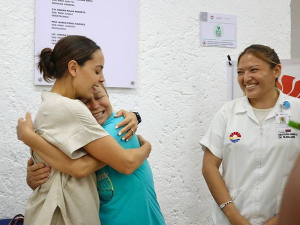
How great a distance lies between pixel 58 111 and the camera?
1367 mm

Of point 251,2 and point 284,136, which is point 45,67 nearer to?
point 284,136

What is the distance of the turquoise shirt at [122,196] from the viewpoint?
143 cm

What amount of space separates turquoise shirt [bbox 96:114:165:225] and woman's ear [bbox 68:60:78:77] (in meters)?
0.24

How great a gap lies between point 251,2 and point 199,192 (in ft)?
4.45

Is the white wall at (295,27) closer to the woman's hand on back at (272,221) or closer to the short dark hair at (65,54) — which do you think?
the woman's hand on back at (272,221)

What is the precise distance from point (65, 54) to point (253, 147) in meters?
1.05

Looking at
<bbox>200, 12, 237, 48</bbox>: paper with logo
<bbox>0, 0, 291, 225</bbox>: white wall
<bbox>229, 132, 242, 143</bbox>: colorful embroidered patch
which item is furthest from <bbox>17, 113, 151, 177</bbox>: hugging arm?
<bbox>200, 12, 237, 48</bbox>: paper with logo

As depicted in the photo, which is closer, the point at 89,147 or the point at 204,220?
the point at 89,147

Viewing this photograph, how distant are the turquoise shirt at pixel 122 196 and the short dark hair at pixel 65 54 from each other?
0.91ft

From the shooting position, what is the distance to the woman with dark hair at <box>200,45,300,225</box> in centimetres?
193

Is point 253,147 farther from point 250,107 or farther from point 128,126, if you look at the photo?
point 128,126

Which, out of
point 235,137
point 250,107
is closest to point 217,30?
point 250,107

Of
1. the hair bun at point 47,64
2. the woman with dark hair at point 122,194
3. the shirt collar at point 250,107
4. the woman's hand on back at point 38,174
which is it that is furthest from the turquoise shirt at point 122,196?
the shirt collar at point 250,107

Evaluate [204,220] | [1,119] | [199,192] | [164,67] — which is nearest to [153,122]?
[164,67]
